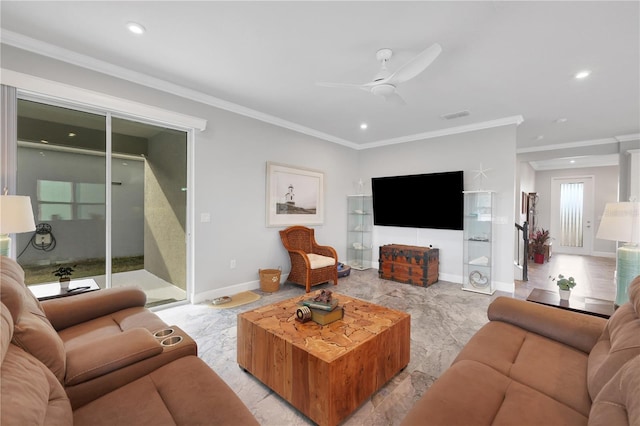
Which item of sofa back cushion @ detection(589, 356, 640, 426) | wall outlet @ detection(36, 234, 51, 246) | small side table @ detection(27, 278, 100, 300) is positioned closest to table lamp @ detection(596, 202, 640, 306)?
sofa back cushion @ detection(589, 356, 640, 426)

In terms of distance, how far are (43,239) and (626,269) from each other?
510 cm

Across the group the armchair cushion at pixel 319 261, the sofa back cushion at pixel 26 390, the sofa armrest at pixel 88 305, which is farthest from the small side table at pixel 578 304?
the sofa armrest at pixel 88 305

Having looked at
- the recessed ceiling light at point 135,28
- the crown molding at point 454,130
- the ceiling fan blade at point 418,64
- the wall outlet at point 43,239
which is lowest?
the wall outlet at point 43,239

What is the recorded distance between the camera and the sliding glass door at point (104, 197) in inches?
105

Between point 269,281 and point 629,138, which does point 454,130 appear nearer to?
point 629,138

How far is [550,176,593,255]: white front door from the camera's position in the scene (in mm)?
7812

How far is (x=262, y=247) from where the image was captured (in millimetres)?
4324

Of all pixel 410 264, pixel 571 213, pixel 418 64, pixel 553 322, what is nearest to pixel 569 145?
pixel 571 213

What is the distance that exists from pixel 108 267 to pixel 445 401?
341cm

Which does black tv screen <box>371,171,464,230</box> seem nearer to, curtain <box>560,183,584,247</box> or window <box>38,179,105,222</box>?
window <box>38,179,105,222</box>

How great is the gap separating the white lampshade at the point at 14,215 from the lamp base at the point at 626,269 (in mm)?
4467

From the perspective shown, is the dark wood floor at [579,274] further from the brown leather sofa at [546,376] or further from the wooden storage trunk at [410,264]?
the brown leather sofa at [546,376]

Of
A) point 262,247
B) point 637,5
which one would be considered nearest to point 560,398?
point 637,5

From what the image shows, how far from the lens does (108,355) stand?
4.17 ft
